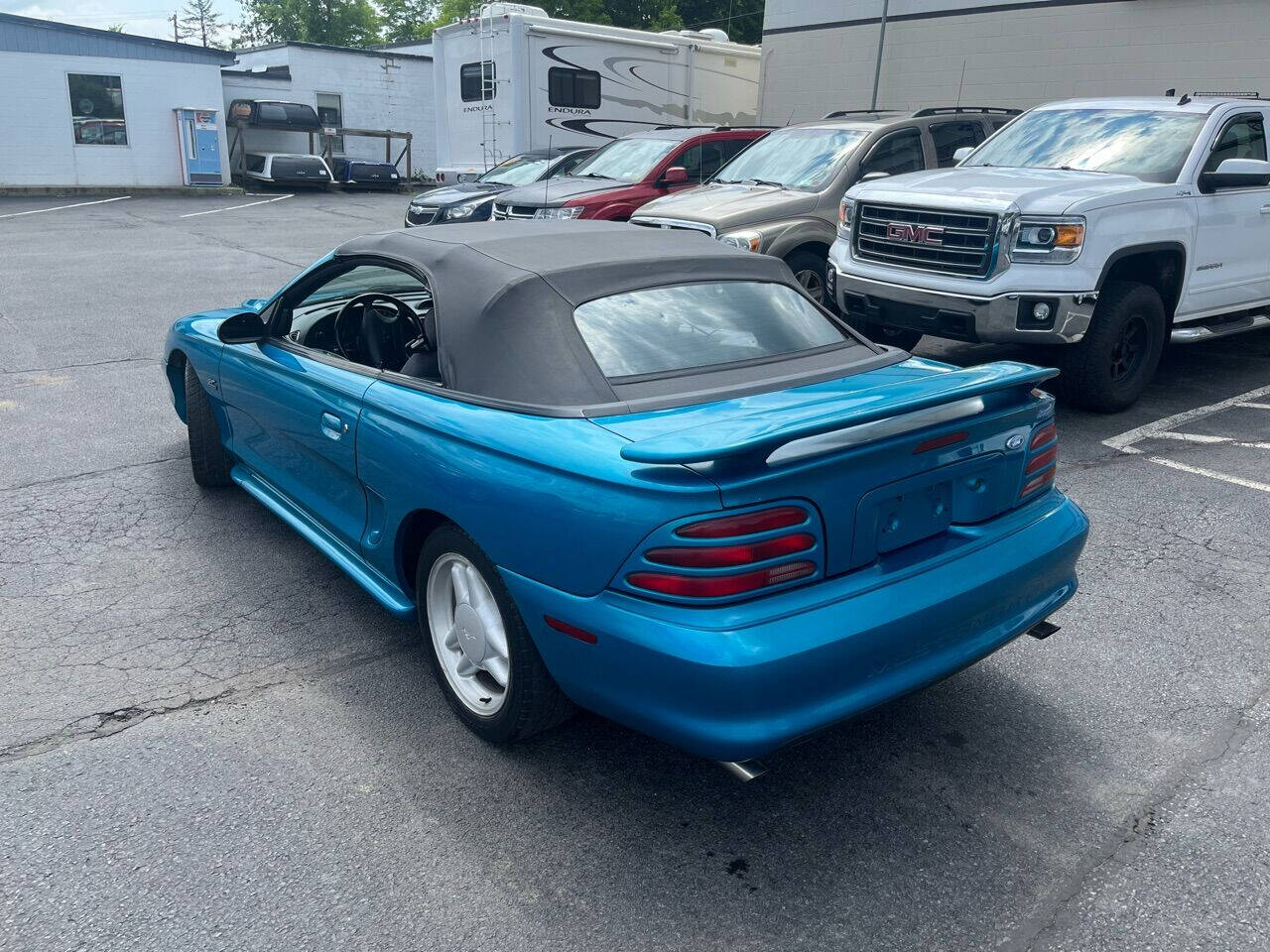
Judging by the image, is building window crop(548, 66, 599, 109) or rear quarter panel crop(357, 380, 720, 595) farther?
building window crop(548, 66, 599, 109)

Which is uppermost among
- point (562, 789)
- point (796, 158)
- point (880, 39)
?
point (880, 39)

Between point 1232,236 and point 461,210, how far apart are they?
915 cm

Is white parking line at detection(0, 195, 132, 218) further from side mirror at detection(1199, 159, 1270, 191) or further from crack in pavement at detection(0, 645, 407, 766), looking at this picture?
side mirror at detection(1199, 159, 1270, 191)

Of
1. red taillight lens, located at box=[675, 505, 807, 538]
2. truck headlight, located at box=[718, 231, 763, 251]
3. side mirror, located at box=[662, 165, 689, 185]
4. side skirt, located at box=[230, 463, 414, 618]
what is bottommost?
side skirt, located at box=[230, 463, 414, 618]

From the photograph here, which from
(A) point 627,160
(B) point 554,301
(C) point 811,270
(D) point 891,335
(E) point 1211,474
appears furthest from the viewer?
(A) point 627,160

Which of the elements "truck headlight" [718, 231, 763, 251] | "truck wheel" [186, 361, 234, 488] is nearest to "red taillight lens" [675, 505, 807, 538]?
"truck wheel" [186, 361, 234, 488]

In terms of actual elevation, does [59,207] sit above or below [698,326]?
below

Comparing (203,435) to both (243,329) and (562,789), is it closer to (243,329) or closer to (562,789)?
(243,329)

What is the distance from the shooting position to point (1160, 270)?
269 inches

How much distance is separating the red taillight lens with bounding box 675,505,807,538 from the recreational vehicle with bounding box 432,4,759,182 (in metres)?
15.9

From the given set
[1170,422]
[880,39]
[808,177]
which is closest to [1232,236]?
[1170,422]

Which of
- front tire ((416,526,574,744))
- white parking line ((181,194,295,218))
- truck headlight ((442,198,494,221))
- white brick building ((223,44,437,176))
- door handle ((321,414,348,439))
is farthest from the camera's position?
white brick building ((223,44,437,176))

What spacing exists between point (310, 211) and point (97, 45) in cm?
861

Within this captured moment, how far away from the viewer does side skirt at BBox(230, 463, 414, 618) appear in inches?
134
